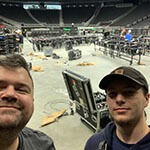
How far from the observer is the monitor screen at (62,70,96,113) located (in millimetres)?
4574

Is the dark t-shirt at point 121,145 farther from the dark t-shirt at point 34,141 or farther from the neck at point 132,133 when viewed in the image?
the dark t-shirt at point 34,141

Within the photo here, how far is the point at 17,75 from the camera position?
1393mm

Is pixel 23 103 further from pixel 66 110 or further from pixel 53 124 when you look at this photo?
pixel 66 110

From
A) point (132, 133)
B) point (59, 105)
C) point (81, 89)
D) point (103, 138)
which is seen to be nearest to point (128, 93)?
point (132, 133)

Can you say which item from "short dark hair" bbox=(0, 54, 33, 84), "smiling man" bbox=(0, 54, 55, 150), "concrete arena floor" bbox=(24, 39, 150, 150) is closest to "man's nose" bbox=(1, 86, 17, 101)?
"smiling man" bbox=(0, 54, 55, 150)

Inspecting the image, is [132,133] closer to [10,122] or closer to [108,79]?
[108,79]

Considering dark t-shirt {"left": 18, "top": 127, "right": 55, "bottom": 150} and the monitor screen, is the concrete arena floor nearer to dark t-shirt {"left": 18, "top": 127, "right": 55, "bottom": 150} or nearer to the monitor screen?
the monitor screen

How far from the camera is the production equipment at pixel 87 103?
15.2 feet

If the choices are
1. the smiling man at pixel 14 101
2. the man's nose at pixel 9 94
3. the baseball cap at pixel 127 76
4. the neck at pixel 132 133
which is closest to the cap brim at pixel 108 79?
the baseball cap at pixel 127 76

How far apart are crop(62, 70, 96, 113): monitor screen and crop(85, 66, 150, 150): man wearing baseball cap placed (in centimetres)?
293

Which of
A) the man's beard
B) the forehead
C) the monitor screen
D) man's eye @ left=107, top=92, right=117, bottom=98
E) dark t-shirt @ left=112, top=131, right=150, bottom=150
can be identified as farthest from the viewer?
the monitor screen

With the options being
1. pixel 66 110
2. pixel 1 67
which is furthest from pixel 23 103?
pixel 66 110

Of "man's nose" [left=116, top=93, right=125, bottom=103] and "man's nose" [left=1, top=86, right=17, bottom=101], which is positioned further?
"man's nose" [left=116, top=93, right=125, bottom=103]

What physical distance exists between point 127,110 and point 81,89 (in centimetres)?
328
